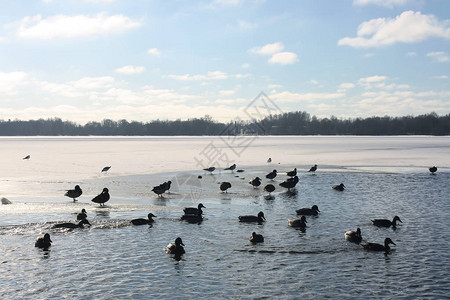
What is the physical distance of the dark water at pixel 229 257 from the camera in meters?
8.24

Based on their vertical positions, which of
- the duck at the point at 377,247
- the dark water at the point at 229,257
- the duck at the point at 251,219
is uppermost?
the duck at the point at 251,219

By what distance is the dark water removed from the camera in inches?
324

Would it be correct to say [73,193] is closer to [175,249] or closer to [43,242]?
[43,242]

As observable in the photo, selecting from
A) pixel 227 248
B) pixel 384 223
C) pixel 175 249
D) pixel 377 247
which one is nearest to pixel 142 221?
pixel 175 249

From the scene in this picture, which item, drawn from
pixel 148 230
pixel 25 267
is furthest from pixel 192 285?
pixel 148 230

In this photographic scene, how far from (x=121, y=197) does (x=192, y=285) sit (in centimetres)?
1175

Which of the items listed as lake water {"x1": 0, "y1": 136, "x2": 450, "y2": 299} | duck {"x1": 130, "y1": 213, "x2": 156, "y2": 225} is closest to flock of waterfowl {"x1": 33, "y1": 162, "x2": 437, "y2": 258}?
duck {"x1": 130, "y1": 213, "x2": 156, "y2": 225}

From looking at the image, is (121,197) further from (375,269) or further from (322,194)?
(375,269)

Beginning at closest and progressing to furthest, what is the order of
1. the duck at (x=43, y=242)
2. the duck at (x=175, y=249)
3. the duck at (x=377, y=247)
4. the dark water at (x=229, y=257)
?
the dark water at (x=229, y=257) → the duck at (x=175, y=249) → the duck at (x=377, y=247) → the duck at (x=43, y=242)

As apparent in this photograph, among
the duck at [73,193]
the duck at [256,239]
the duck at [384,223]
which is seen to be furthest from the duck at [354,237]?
the duck at [73,193]

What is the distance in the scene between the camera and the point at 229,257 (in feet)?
33.8

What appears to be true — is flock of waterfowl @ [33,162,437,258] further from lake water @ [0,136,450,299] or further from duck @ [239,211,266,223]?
lake water @ [0,136,450,299]

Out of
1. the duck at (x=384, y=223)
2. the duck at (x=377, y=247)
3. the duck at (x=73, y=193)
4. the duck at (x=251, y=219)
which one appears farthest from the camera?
the duck at (x=73, y=193)

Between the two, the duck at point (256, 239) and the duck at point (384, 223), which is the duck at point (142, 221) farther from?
the duck at point (384, 223)
